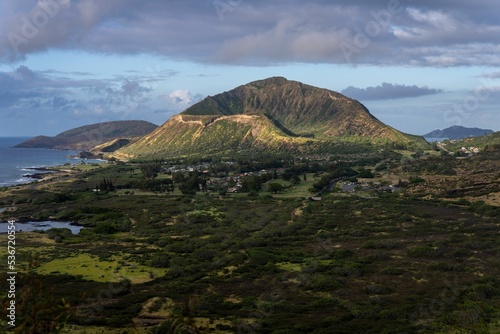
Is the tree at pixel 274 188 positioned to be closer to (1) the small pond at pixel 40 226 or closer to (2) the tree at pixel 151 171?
(2) the tree at pixel 151 171

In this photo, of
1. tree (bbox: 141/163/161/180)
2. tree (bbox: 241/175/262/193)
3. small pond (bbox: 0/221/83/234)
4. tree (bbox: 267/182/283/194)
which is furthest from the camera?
tree (bbox: 141/163/161/180)

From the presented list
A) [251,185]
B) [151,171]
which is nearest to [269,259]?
[251,185]

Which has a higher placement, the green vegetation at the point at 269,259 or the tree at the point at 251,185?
the tree at the point at 251,185

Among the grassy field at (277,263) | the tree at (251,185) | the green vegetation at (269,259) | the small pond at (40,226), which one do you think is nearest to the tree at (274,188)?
the green vegetation at (269,259)

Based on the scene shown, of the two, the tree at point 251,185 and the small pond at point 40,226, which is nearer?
the small pond at point 40,226

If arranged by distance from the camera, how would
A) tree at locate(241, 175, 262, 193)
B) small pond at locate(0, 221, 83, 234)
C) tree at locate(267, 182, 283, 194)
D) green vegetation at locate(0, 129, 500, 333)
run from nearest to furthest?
green vegetation at locate(0, 129, 500, 333), small pond at locate(0, 221, 83, 234), tree at locate(267, 182, 283, 194), tree at locate(241, 175, 262, 193)

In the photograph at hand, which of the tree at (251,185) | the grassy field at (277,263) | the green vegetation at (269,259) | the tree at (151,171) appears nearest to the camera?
the green vegetation at (269,259)

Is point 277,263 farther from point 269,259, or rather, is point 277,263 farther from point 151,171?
point 151,171

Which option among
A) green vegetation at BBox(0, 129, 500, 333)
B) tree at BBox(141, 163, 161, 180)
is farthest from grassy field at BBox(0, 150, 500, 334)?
tree at BBox(141, 163, 161, 180)

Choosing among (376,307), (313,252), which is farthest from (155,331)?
(313,252)

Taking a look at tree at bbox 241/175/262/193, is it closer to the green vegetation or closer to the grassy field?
the green vegetation
